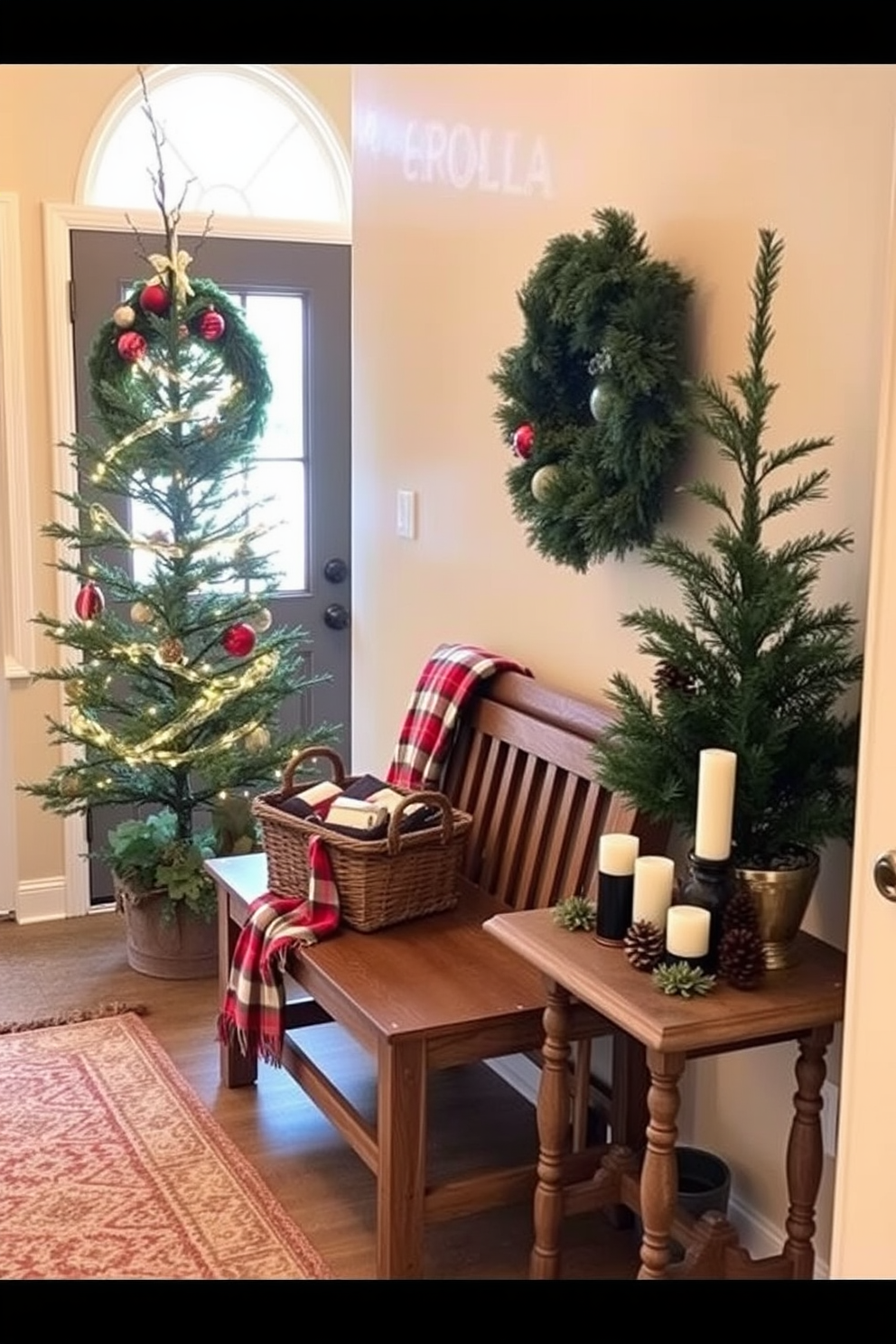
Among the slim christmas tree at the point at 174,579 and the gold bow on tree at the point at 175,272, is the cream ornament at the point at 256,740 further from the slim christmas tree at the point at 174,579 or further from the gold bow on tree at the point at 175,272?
the gold bow on tree at the point at 175,272

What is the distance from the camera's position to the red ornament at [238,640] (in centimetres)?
366

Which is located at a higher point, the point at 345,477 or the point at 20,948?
the point at 345,477

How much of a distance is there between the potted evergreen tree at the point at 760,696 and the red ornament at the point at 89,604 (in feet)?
6.21

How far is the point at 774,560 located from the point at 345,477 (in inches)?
99.2

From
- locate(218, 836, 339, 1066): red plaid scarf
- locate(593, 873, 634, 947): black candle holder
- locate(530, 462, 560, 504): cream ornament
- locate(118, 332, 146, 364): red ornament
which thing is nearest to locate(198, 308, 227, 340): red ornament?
locate(118, 332, 146, 364): red ornament

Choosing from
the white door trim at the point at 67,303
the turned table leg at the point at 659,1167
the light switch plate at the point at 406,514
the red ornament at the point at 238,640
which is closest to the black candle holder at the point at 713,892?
the turned table leg at the point at 659,1167

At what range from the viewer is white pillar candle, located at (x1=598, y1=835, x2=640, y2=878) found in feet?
7.04

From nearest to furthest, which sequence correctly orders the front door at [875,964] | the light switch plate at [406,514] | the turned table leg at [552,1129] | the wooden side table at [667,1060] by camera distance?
the front door at [875,964] < the wooden side table at [667,1060] < the turned table leg at [552,1129] < the light switch plate at [406,514]

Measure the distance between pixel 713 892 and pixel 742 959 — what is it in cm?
11

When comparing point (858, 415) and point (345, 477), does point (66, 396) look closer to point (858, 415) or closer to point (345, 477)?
point (345, 477)
